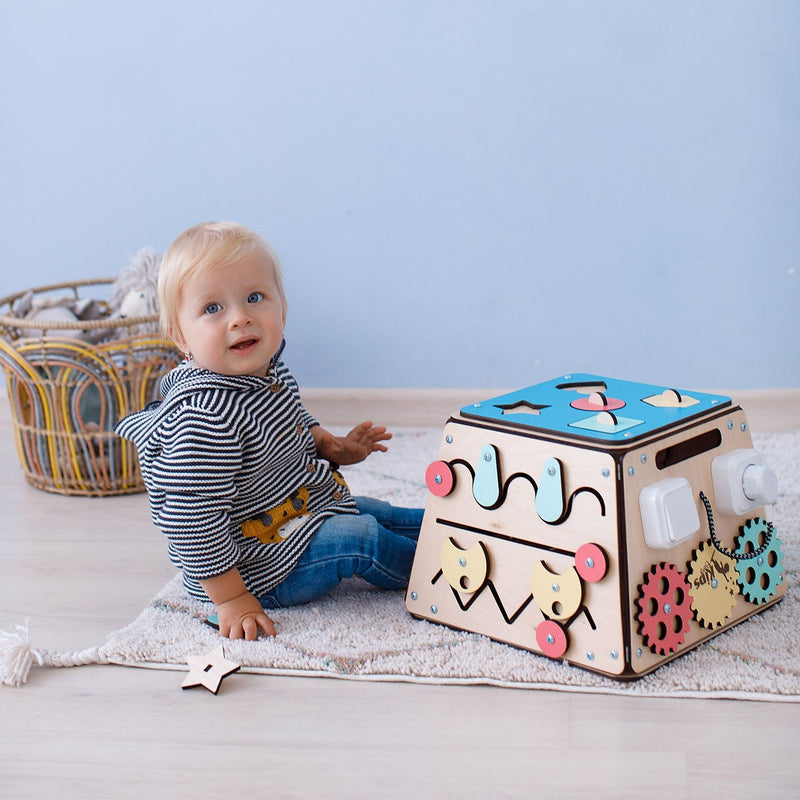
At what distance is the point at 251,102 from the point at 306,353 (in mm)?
447

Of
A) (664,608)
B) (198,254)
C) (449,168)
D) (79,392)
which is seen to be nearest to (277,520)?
(198,254)

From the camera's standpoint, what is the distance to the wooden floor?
92 cm

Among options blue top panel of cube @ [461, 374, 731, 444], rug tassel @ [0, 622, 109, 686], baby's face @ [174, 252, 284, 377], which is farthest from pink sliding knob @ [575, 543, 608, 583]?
rug tassel @ [0, 622, 109, 686]

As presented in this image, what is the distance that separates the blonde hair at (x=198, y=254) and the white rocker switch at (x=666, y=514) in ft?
1.55

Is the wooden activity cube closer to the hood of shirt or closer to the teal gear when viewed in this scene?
the teal gear

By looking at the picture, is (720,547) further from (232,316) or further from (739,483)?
(232,316)

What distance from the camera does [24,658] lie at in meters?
1.13

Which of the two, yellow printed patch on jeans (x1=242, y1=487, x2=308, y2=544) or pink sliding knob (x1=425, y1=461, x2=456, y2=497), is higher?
pink sliding knob (x1=425, y1=461, x2=456, y2=497)

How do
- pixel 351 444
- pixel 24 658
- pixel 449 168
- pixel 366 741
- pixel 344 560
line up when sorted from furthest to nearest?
pixel 449 168, pixel 351 444, pixel 344 560, pixel 24 658, pixel 366 741

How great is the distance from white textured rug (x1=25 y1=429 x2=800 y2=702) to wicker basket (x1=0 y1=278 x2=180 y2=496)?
423mm

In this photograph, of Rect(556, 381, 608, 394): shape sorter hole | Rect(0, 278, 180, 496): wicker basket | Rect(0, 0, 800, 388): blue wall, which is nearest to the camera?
Rect(556, 381, 608, 394): shape sorter hole

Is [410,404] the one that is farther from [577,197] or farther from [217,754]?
[217,754]

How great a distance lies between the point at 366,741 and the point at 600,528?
0.29 m

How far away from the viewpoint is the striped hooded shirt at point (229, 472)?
1.16m
